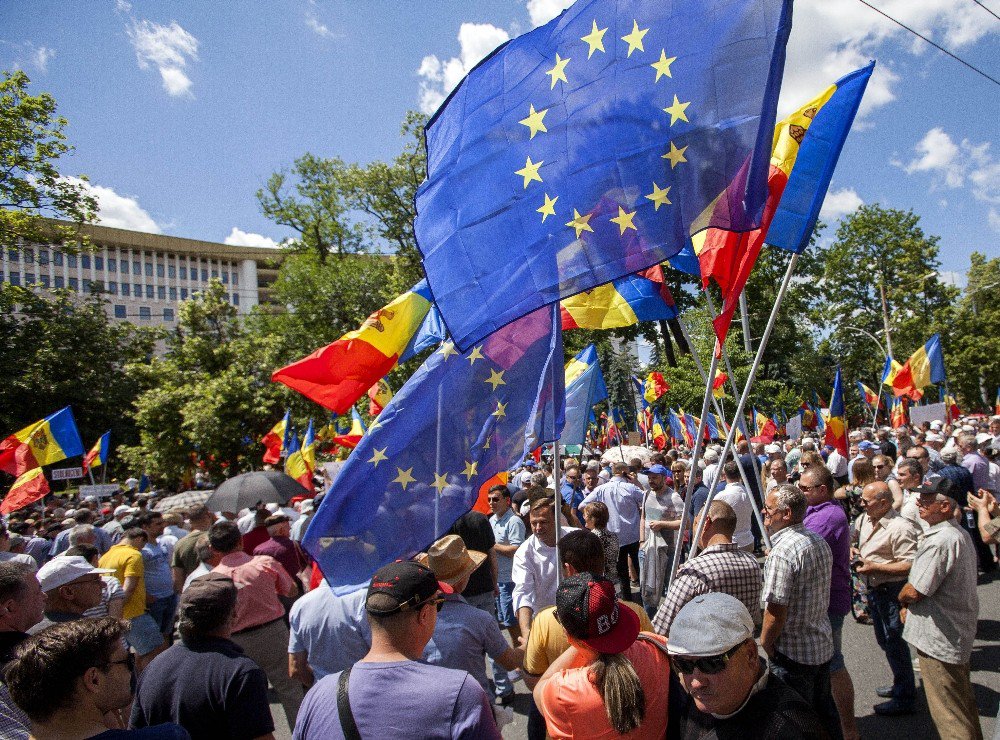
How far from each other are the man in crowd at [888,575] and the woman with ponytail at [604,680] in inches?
132

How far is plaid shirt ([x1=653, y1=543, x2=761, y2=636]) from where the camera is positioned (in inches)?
137

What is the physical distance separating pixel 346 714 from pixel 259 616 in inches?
120

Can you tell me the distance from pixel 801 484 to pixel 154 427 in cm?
2703

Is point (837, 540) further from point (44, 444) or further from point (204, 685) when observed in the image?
point (44, 444)

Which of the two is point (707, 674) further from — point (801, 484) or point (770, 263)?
point (770, 263)

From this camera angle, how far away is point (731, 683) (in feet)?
6.80

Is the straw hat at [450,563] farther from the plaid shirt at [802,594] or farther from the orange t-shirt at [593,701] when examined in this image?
the plaid shirt at [802,594]

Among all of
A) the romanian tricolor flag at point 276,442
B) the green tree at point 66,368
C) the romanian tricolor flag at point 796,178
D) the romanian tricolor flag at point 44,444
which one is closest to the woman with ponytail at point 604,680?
the romanian tricolor flag at point 796,178

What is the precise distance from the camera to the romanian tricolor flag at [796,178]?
3982mm

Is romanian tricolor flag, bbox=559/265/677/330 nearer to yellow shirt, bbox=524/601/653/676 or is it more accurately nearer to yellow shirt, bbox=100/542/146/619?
yellow shirt, bbox=524/601/653/676

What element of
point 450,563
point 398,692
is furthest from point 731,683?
point 450,563

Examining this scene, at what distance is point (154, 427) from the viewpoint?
26.8 metres

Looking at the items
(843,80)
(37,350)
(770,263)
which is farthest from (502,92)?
(37,350)

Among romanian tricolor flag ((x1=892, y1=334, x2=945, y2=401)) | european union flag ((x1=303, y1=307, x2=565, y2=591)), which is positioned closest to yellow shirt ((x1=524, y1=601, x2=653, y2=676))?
european union flag ((x1=303, y1=307, x2=565, y2=591))
